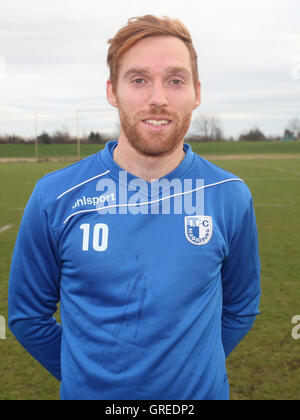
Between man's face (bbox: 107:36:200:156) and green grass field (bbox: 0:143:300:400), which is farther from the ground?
man's face (bbox: 107:36:200:156)

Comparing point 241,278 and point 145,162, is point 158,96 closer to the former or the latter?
point 145,162

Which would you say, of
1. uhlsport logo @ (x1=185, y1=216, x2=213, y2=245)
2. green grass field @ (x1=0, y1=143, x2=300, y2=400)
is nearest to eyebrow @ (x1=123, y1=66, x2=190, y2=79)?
uhlsport logo @ (x1=185, y1=216, x2=213, y2=245)

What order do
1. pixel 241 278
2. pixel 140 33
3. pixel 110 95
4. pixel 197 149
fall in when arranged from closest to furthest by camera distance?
pixel 140 33
pixel 110 95
pixel 241 278
pixel 197 149

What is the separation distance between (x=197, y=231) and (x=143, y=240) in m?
0.17

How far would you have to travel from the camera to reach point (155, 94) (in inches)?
54.2

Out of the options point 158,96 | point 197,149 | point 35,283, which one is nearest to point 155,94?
point 158,96

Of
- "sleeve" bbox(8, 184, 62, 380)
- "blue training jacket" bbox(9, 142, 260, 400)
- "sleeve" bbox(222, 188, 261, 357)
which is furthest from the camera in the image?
"sleeve" bbox(222, 188, 261, 357)

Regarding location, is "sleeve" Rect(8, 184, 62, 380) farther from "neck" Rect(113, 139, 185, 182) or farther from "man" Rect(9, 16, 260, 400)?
"neck" Rect(113, 139, 185, 182)

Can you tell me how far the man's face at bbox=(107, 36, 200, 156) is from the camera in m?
1.38

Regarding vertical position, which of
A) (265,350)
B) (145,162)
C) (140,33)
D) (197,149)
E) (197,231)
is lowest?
(265,350)

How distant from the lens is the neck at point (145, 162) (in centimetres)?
146

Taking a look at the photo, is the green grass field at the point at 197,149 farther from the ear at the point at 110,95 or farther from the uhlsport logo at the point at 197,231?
the uhlsport logo at the point at 197,231

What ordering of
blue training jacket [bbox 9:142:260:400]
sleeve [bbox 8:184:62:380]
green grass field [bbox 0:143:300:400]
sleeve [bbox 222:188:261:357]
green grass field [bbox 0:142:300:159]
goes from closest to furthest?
1. blue training jacket [bbox 9:142:260:400]
2. sleeve [bbox 8:184:62:380]
3. sleeve [bbox 222:188:261:357]
4. green grass field [bbox 0:143:300:400]
5. green grass field [bbox 0:142:300:159]

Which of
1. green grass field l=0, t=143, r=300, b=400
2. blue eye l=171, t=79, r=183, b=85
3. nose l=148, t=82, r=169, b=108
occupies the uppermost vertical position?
blue eye l=171, t=79, r=183, b=85
